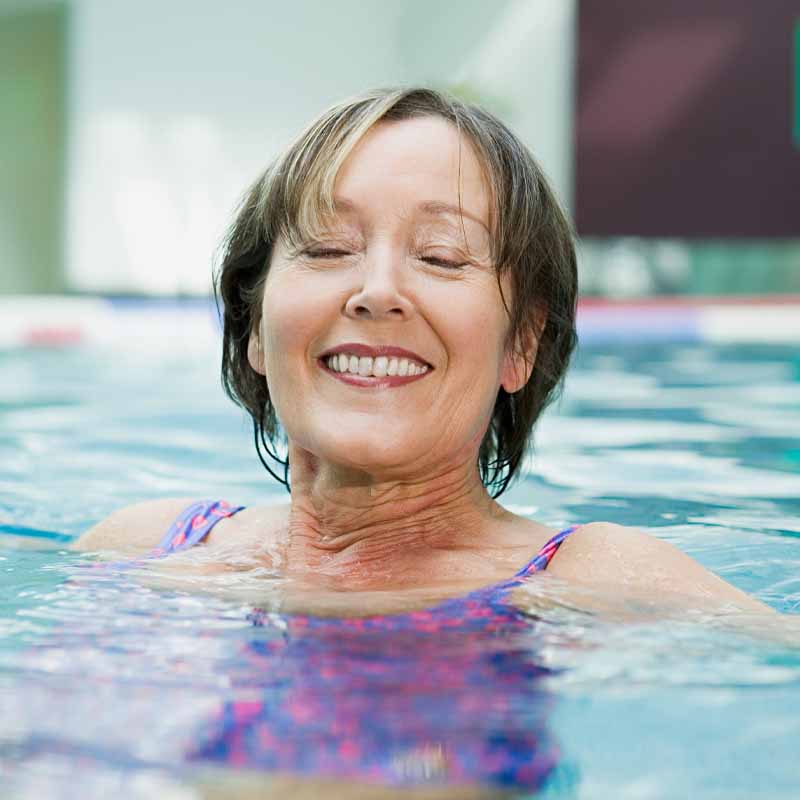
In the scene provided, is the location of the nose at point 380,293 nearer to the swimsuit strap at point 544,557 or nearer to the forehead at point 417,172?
the forehead at point 417,172

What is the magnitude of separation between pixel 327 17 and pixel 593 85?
2690 mm

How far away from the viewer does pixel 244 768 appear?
1.40 metres

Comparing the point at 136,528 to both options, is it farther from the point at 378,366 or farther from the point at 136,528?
the point at 378,366

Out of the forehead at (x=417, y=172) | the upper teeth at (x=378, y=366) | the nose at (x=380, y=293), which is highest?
the forehead at (x=417, y=172)

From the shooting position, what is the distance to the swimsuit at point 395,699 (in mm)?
1432

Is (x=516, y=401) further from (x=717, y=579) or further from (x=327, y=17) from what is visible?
(x=327, y=17)

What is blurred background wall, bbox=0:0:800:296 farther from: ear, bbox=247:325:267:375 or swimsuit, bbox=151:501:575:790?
swimsuit, bbox=151:501:575:790

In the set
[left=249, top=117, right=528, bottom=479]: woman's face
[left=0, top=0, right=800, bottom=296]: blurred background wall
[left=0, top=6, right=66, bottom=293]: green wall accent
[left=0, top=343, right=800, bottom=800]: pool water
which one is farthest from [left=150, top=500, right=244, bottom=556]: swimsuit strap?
[left=0, top=6, right=66, bottom=293]: green wall accent

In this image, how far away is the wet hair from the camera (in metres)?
2.21

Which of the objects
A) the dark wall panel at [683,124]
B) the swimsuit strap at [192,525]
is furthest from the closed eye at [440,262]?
the dark wall panel at [683,124]

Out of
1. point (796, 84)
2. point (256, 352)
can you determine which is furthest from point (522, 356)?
point (796, 84)

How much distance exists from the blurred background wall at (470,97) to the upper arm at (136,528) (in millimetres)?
10783

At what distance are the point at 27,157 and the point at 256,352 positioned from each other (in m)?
13.6

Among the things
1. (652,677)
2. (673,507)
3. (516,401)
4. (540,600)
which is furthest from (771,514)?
Result: (652,677)
